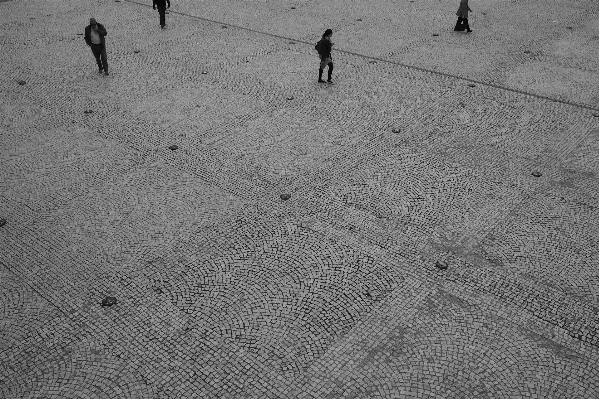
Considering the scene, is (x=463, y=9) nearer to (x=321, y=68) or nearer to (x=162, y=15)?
(x=321, y=68)

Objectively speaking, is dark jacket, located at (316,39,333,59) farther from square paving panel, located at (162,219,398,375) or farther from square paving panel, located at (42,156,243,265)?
square paving panel, located at (162,219,398,375)

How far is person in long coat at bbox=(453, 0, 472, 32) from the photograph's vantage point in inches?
567

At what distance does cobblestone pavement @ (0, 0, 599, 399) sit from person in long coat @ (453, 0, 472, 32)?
60.5 inches

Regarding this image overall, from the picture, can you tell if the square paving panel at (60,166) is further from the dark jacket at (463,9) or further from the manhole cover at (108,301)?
the dark jacket at (463,9)

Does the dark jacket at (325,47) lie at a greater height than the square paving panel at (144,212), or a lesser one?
greater

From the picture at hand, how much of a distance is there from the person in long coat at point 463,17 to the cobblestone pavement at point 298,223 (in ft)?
5.04

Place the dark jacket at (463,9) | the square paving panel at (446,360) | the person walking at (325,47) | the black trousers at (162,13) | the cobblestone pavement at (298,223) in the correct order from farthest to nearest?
1. the black trousers at (162,13)
2. the dark jacket at (463,9)
3. the person walking at (325,47)
4. the cobblestone pavement at (298,223)
5. the square paving panel at (446,360)

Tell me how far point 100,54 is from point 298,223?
7296 millimetres

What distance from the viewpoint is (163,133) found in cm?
970

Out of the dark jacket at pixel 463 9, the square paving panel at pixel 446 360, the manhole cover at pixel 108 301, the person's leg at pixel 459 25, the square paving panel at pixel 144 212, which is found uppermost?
the dark jacket at pixel 463 9

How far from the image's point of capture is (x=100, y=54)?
39.1 feet

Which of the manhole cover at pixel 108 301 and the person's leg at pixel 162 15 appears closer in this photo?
the manhole cover at pixel 108 301

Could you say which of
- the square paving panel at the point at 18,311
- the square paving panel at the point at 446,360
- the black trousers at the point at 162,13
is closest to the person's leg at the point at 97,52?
the black trousers at the point at 162,13

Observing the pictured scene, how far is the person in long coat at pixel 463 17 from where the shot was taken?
47.3ft
